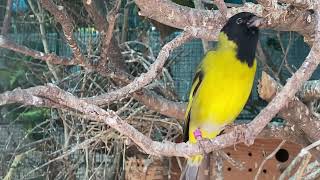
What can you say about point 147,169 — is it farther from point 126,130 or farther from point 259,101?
point 126,130

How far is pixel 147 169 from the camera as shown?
270 cm

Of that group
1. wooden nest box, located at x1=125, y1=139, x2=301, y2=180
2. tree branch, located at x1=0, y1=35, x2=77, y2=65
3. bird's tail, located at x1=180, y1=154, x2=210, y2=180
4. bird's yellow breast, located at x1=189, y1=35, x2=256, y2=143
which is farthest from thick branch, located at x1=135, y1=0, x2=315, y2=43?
wooden nest box, located at x1=125, y1=139, x2=301, y2=180

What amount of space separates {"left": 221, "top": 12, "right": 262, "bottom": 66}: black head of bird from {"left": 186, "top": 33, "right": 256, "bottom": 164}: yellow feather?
0.02 metres

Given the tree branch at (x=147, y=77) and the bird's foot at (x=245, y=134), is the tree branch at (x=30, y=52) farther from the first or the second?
the bird's foot at (x=245, y=134)

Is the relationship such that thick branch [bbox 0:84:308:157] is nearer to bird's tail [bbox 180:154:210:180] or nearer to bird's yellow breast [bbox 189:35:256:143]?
bird's yellow breast [bbox 189:35:256:143]

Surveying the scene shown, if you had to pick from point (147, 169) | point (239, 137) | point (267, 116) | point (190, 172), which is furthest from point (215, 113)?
point (267, 116)

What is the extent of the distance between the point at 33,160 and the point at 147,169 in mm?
597

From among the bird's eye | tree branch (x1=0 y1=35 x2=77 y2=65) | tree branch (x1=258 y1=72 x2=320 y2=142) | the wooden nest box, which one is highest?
the bird's eye

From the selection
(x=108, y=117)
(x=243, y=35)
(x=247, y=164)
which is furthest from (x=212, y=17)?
(x=247, y=164)

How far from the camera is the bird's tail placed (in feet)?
7.73

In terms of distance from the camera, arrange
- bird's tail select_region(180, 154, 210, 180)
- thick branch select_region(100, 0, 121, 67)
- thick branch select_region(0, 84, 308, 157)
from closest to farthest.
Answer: thick branch select_region(0, 84, 308, 157) < thick branch select_region(100, 0, 121, 67) < bird's tail select_region(180, 154, 210, 180)

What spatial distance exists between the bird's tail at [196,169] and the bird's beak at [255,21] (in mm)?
612

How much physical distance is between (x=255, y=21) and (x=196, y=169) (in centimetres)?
71

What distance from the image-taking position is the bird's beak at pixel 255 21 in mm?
1893
